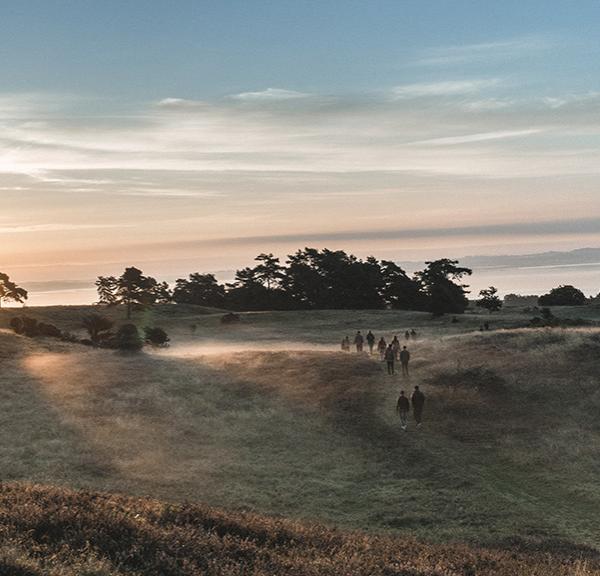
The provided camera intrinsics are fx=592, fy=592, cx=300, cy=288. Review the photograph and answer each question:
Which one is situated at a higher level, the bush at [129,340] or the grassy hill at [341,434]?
the bush at [129,340]

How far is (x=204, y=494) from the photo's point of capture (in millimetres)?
22578

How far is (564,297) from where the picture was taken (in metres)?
113

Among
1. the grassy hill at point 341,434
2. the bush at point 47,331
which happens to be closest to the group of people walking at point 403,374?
Result: the grassy hill at point 341,434

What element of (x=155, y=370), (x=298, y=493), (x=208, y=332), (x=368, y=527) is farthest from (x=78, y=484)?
(x=208, y=332)

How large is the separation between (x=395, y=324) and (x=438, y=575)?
71.6 meters

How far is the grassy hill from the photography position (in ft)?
70.7

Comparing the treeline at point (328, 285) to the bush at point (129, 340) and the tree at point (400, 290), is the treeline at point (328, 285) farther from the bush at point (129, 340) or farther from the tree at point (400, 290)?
the bush at point (129, 340)

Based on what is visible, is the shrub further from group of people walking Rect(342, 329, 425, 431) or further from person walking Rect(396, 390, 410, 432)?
person walking Rect(396, 390, 410, 432)

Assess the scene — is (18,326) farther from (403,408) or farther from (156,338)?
(403,408)

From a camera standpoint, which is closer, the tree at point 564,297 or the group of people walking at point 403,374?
the group of people walking at point 403,374

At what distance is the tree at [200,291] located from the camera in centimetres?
14062

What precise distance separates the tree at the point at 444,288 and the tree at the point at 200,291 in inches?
1930

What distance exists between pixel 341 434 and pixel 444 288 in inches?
2569

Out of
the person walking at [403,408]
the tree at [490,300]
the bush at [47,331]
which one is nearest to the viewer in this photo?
the person walking at [403,408]
